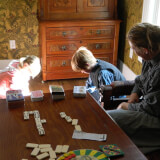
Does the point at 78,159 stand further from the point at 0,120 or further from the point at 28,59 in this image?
the point at 28,59

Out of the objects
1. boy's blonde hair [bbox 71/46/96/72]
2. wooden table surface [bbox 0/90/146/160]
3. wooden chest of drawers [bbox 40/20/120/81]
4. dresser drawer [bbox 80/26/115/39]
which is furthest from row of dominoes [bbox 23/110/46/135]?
dresser drawer [bbox 80/26/115/39]

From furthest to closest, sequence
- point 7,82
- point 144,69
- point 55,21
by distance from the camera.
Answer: point 55,21, point 7,82, point 144,69

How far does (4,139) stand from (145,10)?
8.05 feet

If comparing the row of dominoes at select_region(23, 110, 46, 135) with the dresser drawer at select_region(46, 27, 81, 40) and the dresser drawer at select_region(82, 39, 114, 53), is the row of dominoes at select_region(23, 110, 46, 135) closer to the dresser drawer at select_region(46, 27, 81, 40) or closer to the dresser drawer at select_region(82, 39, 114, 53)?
the dresser drawer at select_region(46, 27, 81, 40)

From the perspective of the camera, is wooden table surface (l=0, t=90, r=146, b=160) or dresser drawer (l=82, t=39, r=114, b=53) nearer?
wooden table surface (l=0, t=90, r=146, b=160)

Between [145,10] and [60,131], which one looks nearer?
[60,131]

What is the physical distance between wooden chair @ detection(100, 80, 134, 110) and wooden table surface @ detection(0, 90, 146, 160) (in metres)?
0.27

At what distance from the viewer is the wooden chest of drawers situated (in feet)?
11.8

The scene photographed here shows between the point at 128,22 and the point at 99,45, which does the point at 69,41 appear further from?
the point at 128,22

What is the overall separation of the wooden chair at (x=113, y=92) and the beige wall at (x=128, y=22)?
1.30m

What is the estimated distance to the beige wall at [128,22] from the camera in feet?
11.5

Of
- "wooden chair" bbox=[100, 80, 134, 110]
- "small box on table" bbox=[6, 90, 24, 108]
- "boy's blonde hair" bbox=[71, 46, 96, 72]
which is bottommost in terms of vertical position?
"wooden chair" bbox=[100, 80, 134, 110]

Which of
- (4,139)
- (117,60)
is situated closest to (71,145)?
(4,139)

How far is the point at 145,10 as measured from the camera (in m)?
3.22
